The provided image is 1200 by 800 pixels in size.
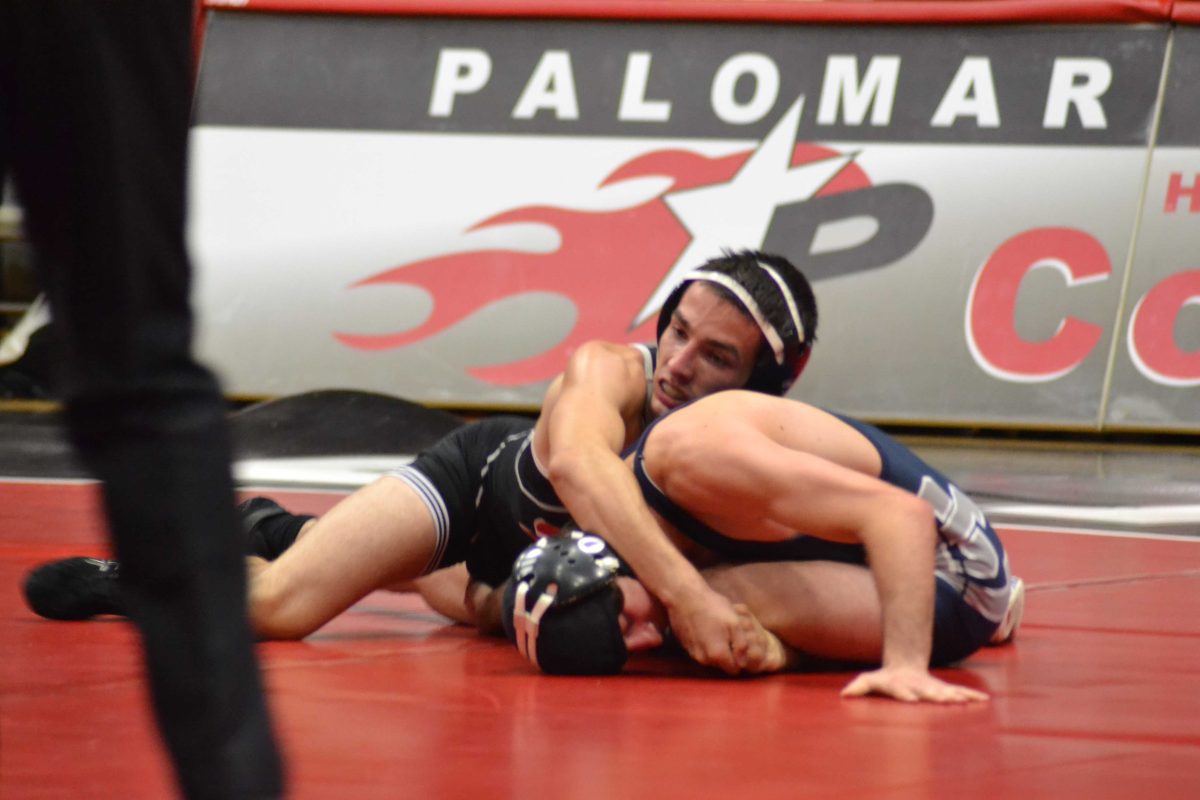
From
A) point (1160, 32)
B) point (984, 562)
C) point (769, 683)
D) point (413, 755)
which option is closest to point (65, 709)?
point (413, 755)

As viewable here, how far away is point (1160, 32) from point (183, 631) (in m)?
6.91

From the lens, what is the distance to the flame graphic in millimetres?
7512

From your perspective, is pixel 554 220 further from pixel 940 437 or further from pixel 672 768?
pixel 672 768

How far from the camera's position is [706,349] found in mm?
3354

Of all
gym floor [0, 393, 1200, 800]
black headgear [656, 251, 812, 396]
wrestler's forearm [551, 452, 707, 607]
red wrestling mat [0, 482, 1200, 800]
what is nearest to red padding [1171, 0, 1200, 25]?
gym floor [0, 393, 1200, 800]

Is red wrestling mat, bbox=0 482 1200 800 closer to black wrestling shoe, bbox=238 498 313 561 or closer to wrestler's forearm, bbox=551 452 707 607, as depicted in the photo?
wrestler's forearm, bbox=551 452 707 607

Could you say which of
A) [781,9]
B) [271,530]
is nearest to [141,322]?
[271,530]

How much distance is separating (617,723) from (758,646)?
485 millimetres

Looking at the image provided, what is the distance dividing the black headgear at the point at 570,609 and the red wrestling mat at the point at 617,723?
0.04 m

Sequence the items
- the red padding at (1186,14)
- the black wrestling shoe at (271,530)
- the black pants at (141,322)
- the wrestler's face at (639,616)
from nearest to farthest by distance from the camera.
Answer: the black pants at (141,322) → the wrestler's face at (639,616) → the black wrestling shoe at (271,530) → the red padding at (1186,14)

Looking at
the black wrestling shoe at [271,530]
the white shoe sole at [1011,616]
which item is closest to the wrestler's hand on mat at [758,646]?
the white shoe sole at [1011,616]

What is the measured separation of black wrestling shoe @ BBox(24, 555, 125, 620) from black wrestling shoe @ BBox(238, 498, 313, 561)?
1.51 ft

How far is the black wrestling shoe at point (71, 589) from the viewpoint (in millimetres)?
3260

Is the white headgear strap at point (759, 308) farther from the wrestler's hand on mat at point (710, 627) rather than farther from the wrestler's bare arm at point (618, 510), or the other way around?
the wrestler's hand on mat at point (710, 627)
